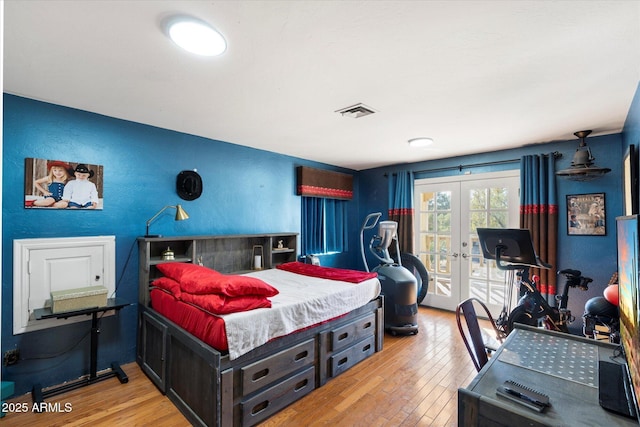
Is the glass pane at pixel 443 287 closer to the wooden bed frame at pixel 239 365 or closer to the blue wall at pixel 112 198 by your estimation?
the wooden bed frame at pixel 239 365

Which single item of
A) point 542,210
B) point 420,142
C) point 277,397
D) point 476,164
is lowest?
point 277,397

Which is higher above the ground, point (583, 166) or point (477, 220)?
→ point (583, 166)

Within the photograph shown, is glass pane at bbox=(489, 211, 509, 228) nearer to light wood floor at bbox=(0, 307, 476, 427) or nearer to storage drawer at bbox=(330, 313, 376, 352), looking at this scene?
light wood floor at bbox=(0, 307, 476, 427)

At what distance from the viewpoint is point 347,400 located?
8.16 feet

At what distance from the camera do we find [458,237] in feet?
15.0

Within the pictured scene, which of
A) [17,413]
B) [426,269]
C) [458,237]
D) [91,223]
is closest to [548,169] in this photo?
[458,237]

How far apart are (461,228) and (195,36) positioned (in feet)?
13.3

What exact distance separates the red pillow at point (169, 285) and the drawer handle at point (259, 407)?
988 millimetres

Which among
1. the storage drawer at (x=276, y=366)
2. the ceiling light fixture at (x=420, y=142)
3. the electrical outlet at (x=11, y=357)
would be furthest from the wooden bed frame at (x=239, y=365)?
the ceiling light fixture at (x=420, y=142)

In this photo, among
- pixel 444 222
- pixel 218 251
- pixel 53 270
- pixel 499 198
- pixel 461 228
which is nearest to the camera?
pixel 53 270

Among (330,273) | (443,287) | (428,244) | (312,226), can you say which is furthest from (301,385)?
(428,244)

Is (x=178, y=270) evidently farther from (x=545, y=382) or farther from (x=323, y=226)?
(x=323, y=226)

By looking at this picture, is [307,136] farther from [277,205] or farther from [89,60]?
[89,60]

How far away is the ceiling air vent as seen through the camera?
267 cm
